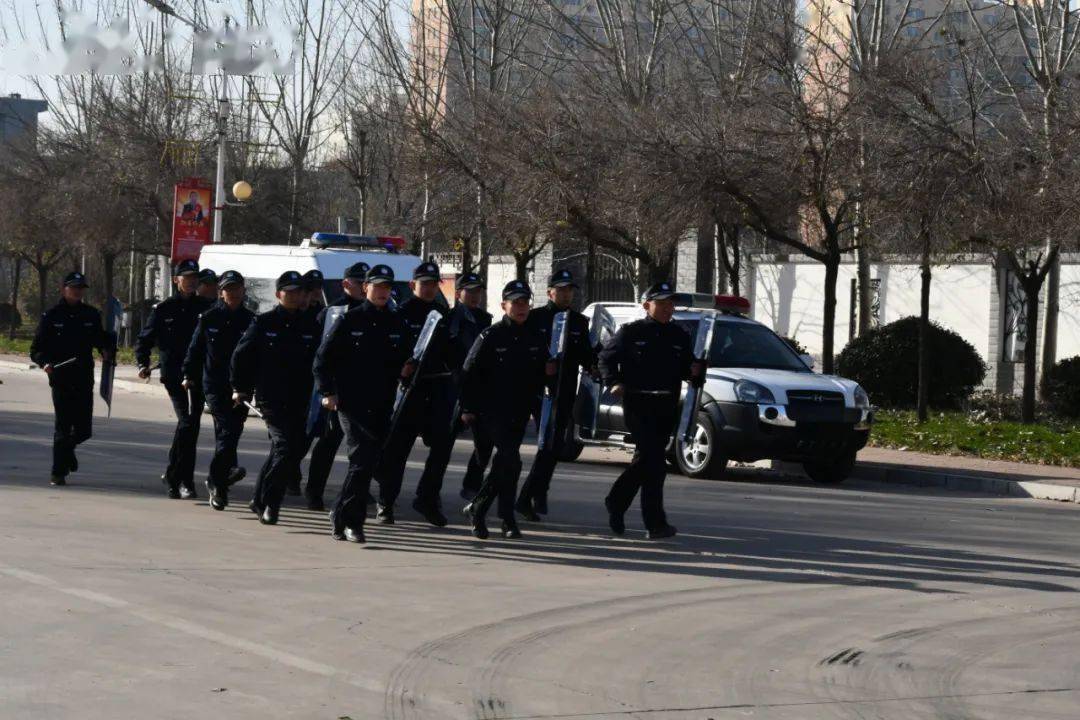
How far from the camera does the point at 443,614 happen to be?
8602 millimetres

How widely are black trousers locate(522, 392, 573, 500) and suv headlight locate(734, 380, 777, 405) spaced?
443cm

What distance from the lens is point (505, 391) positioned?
11531mm

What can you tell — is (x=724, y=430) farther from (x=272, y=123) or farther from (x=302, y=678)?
(x=272, y=123)

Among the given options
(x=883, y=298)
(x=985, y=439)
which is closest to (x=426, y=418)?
(x=985, y=439)

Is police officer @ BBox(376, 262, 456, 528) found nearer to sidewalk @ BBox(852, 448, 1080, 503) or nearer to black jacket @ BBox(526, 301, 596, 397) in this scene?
black jacket @ BBox(526, 301, 596, 397)

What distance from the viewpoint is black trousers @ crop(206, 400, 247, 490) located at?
12867 millimetres

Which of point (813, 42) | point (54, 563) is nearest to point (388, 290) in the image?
point (54, 563)

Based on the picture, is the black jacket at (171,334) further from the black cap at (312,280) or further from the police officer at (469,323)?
the police officer at (469,323)

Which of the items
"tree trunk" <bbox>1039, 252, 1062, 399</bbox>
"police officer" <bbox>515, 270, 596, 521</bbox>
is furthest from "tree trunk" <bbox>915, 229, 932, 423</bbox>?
"police officer" <bbox>515, 270, 596, 521</bbox>

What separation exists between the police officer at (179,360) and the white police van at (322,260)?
24.0ft

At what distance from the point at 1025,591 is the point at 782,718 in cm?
399

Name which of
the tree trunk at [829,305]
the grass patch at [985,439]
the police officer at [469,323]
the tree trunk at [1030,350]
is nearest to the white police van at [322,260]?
the tree trunk at [829,305]

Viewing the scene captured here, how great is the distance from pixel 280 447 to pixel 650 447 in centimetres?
263

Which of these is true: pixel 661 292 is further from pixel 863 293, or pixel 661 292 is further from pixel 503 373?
pixel 863 293
